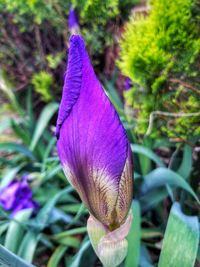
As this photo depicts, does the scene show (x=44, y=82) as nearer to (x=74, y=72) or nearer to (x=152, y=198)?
(x=152, y=198)

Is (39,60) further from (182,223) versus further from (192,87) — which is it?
(182,223)

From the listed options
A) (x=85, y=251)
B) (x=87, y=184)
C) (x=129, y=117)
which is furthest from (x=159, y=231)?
(x=87, y=184)

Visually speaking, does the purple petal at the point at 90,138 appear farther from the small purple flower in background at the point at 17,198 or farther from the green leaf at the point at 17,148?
the green leaf at the point at 17,148

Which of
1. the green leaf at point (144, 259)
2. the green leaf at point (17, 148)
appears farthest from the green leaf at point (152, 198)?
the green leaf at point (17, 148)

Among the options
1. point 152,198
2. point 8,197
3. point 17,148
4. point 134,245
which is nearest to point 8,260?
point 134,245

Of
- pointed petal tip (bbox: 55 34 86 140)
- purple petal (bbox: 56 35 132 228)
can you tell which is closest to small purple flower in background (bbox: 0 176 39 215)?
purple petal (bbox: 56 35 132 228)

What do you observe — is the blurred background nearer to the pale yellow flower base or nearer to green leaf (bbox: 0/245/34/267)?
the pale yellow flower base
